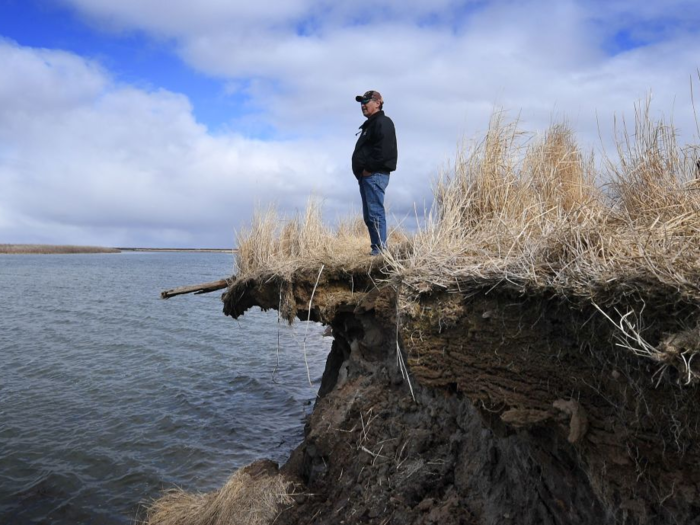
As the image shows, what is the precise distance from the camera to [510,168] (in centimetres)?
541

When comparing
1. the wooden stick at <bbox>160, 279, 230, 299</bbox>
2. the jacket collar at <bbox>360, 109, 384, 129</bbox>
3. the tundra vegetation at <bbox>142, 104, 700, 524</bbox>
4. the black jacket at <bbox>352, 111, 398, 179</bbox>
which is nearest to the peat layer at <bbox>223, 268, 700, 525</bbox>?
the tundra vegetation at <bbox>142, 104, 700, 524</bbox>

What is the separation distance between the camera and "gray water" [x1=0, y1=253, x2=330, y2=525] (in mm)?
7840

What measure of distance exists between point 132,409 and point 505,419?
970 centimetres

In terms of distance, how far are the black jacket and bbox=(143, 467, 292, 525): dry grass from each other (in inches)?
155

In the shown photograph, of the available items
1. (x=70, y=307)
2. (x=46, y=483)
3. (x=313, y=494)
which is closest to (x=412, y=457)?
(x=313, y=494)

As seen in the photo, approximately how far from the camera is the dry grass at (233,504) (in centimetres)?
577

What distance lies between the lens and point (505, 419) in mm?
3285

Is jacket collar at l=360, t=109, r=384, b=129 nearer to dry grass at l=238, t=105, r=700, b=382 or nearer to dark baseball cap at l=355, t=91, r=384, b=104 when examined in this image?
dark baseball cap at l=355, t=91, r=384, b=104

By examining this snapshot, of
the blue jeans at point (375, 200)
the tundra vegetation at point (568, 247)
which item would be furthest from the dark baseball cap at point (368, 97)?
the tundra vegetation at point (568, 247)

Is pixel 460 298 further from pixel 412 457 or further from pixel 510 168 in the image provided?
pixel 510 168

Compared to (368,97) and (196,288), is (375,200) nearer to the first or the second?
(368,97)

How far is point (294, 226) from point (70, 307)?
20497 mm

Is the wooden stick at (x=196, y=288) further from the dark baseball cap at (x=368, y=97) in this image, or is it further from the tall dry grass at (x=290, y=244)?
the dark baseball cap at (x=368, y=97)

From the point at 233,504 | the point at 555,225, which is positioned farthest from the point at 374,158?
the point at 233,504
